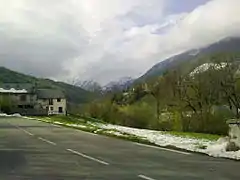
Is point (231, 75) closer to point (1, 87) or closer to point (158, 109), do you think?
point (158, 109)

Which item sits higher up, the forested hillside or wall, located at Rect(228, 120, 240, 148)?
the forested hillside

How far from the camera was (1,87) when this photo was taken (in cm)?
17512

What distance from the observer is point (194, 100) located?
63344 mm

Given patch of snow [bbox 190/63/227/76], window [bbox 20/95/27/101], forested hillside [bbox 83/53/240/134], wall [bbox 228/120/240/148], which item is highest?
window [bbox 20/95/27/101]

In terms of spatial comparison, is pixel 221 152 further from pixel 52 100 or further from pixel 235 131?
pixel 52 100

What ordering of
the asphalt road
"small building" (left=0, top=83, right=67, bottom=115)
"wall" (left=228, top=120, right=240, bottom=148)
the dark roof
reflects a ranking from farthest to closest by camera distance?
the dark roof < "small building" (left=0, top=83, right=67, bottom=115) < "wall" (left=228, top=120, right=240, bottom=148) < the asphalt road

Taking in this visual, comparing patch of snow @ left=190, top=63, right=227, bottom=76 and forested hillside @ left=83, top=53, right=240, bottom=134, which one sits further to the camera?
patch of snow @ left=190, top=63, right=227, bottom=76

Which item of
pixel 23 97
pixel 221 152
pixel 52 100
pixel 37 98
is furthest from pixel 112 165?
pixel 23 97

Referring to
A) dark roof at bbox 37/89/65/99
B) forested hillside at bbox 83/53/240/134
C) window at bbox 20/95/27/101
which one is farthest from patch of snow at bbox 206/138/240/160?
window at bbox 20/95/27/101

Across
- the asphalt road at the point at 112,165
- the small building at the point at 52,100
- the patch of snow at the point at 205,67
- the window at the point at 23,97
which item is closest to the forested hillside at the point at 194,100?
the patch of snow at the point at 205,67

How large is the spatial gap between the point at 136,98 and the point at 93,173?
267ft

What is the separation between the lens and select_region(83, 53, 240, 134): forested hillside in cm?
5781

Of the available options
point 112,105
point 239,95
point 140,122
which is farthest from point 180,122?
point 112,105

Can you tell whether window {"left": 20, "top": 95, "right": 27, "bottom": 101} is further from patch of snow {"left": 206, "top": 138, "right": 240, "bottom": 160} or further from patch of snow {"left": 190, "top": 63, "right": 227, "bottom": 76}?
patch of snow {"left": 206, "top": 138, "right": 240, "bottom": 160}
